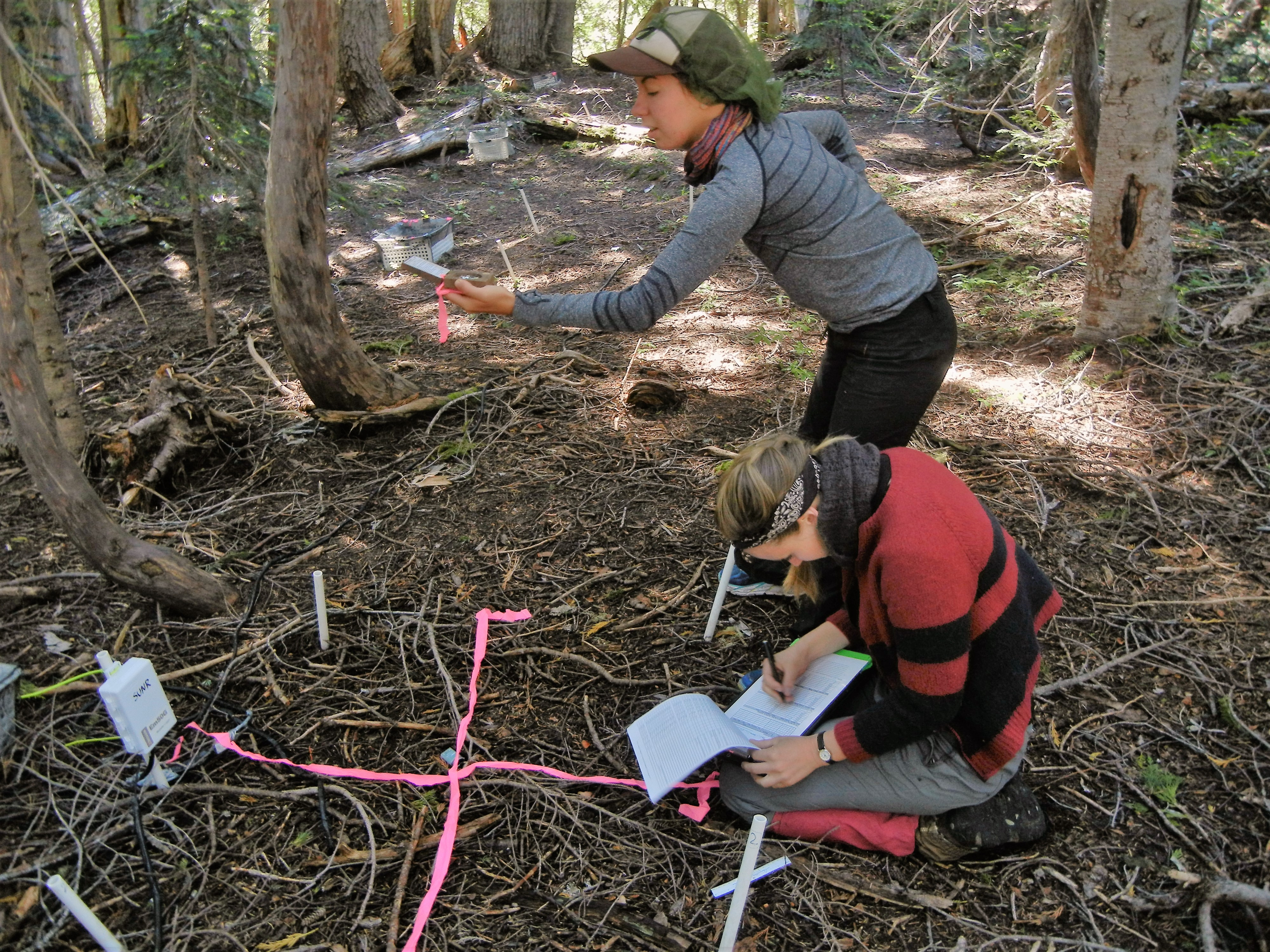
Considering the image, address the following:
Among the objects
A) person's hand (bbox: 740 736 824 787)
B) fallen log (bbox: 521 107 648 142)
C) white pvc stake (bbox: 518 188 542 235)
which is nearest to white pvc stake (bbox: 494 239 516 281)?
white pvc stake (bbox: 518 188 542 235)

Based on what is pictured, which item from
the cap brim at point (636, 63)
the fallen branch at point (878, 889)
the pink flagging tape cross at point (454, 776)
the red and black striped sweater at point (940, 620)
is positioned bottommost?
the fallen branch at point (878, 889)

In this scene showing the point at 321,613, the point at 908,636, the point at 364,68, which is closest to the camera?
the point at 908,636

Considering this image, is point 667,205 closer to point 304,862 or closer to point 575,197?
point 575,197

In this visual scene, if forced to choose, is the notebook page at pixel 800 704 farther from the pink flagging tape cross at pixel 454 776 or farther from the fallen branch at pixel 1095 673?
the fallen branch at pixel 1095 673

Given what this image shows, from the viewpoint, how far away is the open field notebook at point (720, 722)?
2.12 m

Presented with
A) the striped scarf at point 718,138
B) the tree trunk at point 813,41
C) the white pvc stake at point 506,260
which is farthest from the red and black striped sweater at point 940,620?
the tree trunk at point 813,41

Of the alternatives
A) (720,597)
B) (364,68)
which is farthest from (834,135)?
(364,68)

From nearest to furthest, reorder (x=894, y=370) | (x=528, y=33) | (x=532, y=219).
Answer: (x=894, y=370) < (x=532, y=219) < (x=528, y=33)

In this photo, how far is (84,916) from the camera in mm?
1748

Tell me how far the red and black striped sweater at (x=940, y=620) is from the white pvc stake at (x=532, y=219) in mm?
5071

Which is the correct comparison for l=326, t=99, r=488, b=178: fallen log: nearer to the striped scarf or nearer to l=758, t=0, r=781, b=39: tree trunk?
the striped scarf

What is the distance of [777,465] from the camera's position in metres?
1.87

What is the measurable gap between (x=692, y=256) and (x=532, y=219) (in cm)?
479

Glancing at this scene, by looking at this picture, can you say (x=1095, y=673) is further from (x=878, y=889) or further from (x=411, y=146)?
(x=411, y=146)
